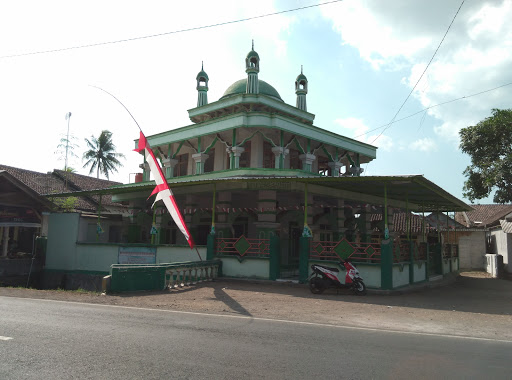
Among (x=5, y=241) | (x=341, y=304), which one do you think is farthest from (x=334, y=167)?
(x=5, y=241)

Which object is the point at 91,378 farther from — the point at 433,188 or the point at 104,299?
the point at 433,188

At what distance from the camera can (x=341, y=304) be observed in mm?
10844

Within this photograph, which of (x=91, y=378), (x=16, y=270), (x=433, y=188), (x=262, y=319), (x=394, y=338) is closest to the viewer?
(x=91, y=378)

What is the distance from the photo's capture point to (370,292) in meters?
12.7

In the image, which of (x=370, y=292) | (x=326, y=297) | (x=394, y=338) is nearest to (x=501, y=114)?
(x=370, y=292)

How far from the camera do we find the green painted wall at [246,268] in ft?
48.6

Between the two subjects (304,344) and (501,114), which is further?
(501,114)

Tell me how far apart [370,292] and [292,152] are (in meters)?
11.2

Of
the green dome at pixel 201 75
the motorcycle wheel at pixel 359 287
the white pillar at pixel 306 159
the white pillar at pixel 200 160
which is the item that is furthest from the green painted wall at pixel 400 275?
the green dome at pixel 201 75

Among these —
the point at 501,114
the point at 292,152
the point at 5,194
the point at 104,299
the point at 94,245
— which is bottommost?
the point at 104,299

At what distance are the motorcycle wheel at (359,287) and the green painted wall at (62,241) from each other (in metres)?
13.6

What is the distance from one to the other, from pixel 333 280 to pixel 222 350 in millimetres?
7727

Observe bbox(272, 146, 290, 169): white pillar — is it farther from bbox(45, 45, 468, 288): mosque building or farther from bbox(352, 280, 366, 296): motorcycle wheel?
bbox(352, 280, 366, 296): motorcycle wheel

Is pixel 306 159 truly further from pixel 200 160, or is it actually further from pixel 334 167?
pixel 200 160
